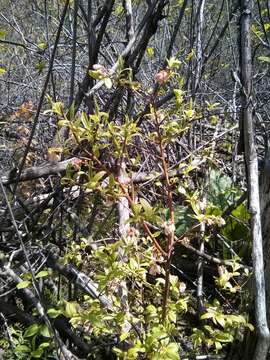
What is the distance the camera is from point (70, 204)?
237 cm

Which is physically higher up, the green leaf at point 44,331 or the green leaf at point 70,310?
the green leaf at point 70,310

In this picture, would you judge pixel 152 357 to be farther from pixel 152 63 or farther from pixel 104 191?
pixel 152 63

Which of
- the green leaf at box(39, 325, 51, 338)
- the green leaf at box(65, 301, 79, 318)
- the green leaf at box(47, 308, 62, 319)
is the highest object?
the green leaf at box(65, 301, 79, 318)

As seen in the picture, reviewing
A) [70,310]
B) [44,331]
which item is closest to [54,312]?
[70,310]

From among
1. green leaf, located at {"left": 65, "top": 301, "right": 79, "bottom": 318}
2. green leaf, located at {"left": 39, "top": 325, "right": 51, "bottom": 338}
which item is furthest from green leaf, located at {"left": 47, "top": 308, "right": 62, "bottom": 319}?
green leaf, located at {"left": 39, "top": 325, "right": 51, "bottom": 338}

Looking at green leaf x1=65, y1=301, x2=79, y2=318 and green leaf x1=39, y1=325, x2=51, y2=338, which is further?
green leaf x1=39, y1=325, x2=51, y2=338

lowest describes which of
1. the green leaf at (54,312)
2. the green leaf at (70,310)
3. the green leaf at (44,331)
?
the green leaf at (44,331)

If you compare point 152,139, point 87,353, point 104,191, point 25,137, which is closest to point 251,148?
point 152,139

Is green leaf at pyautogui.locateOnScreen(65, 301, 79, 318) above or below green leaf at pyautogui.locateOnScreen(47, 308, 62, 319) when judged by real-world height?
above

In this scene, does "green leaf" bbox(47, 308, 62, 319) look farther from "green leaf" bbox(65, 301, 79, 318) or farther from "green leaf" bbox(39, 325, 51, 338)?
"green leaf" bbox(39, 325, 51, 338)

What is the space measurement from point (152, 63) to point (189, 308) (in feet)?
8.10

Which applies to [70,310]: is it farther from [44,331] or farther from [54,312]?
[44,331]

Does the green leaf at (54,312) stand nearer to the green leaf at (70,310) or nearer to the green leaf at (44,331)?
the green leaf at (70,310)

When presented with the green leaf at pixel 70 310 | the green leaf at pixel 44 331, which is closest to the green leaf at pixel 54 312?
the green leaf at pixel 70 310
